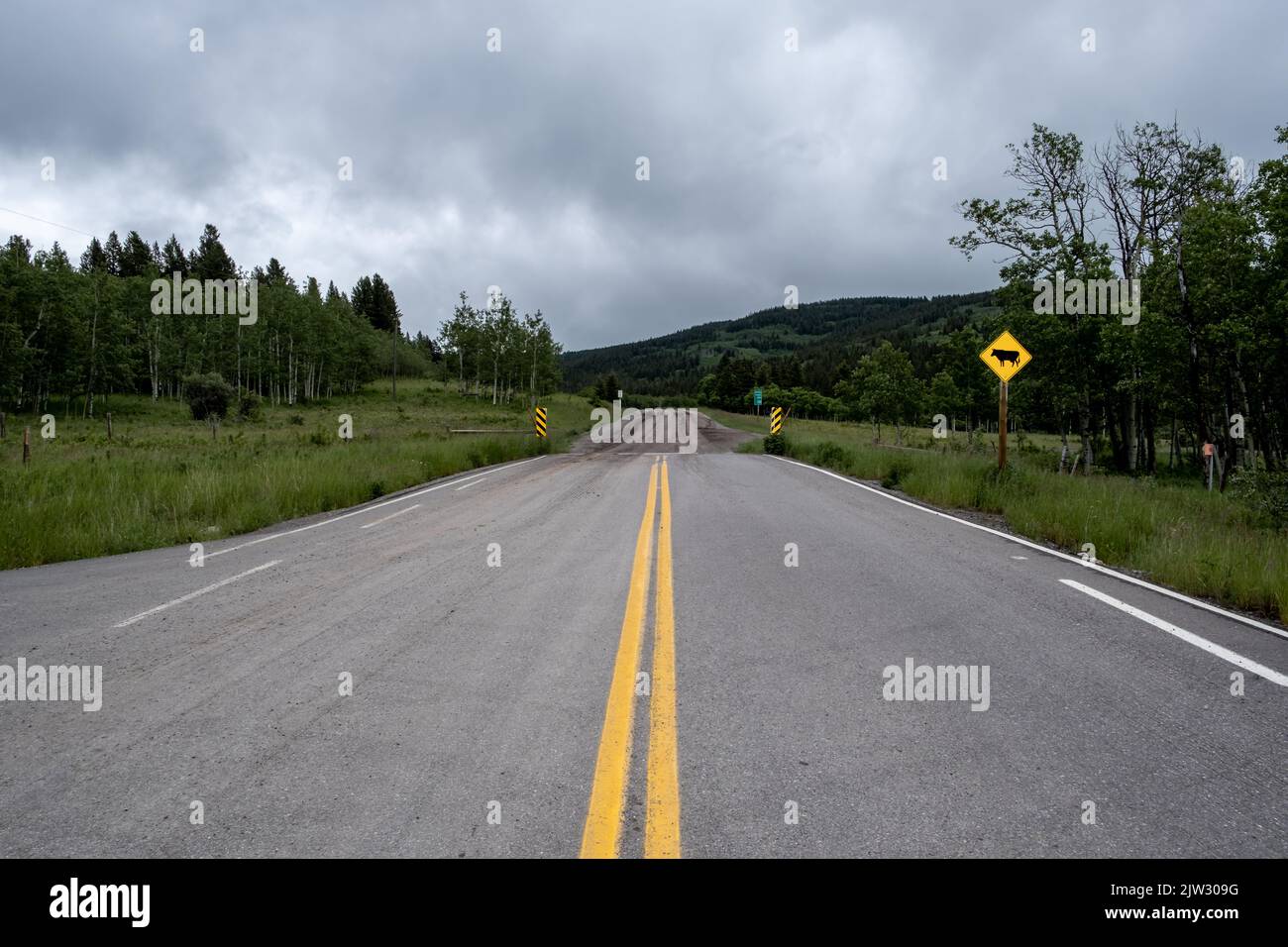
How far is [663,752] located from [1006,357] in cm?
1268

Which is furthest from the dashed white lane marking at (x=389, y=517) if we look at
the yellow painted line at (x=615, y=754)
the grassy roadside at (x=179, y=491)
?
the yellow painted line at (x=615, y=754)

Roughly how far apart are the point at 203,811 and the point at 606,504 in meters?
9.70

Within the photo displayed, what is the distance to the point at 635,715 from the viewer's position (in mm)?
3580

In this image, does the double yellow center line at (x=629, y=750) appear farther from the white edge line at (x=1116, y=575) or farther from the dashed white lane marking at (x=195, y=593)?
the white edge line at (x=1116, y=575)

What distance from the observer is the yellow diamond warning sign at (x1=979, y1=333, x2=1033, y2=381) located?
12742mm

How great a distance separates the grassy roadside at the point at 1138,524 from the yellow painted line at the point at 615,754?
560 cm

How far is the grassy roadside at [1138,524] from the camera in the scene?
250 inches

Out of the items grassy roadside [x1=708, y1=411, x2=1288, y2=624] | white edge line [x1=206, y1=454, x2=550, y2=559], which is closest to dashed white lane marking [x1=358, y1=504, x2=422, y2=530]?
white edge line [x1=206, y1=454, x2=550, y2=559]

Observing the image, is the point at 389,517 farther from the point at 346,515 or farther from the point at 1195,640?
the point at 1195,640

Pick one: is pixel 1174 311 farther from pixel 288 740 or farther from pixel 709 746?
pixel 288 740

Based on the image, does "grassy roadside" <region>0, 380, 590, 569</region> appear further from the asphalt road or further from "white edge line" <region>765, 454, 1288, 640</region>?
"white edge line" <region>765, 454, 1288, 640</region>

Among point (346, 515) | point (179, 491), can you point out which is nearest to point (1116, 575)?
point (346, 515)

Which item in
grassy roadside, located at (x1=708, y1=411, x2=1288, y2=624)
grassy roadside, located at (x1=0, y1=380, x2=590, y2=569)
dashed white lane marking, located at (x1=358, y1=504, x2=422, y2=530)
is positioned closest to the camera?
grassy roadside, located at (x1=708, y1=411, x2=1288, y2=624)

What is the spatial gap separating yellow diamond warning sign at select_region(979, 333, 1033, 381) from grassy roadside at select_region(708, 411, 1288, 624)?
6.77ft
